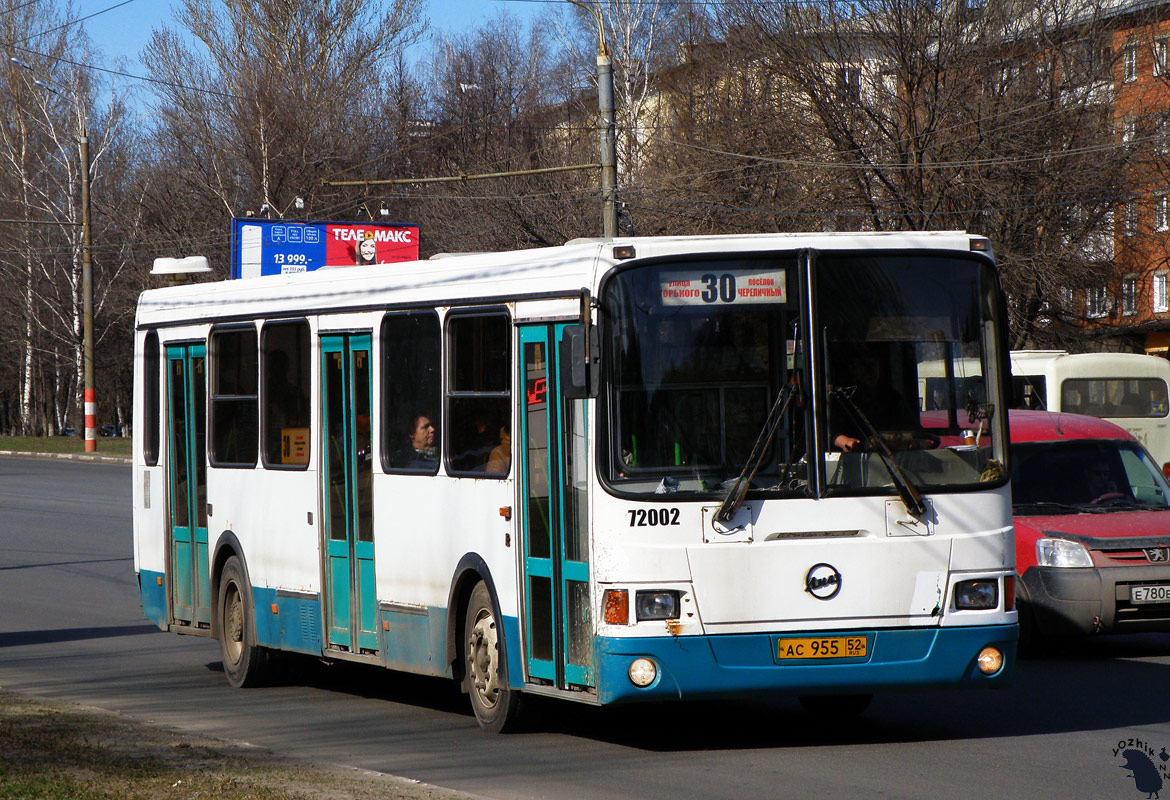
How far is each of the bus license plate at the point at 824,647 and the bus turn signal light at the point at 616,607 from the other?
76cm

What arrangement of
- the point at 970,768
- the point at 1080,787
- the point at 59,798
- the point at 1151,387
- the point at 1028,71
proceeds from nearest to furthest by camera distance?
the point at 59,798 → the point at 1080,787 → the point at 970,768 → the point at 1151,387 → the point at 1028,71

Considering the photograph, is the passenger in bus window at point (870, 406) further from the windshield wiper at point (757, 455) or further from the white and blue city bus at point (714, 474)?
the windshield wiper at point (757, 455)

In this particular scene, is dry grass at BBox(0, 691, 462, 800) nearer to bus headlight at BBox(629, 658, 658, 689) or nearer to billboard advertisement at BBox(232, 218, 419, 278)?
bus headlight at BBox(629, 658, 658, 689)

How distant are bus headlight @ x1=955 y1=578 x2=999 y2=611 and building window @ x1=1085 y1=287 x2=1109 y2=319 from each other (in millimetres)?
28343

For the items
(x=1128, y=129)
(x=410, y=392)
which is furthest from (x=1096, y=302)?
(x=410, y=392)

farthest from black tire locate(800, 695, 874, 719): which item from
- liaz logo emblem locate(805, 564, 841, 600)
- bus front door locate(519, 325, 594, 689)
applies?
bus front door locate(519, 325, 594, 689)

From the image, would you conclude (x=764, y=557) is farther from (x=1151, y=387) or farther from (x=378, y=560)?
(x=1151, y=387)

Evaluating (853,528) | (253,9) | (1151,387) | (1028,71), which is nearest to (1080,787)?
(853,528)

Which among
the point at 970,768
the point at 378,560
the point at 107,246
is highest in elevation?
the point at 107,246

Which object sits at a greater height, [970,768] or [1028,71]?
[1028,71]

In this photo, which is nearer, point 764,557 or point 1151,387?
point 764,557

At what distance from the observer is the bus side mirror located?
25.8 feet

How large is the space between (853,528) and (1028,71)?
28125 mm

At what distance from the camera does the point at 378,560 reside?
32.7 feet
